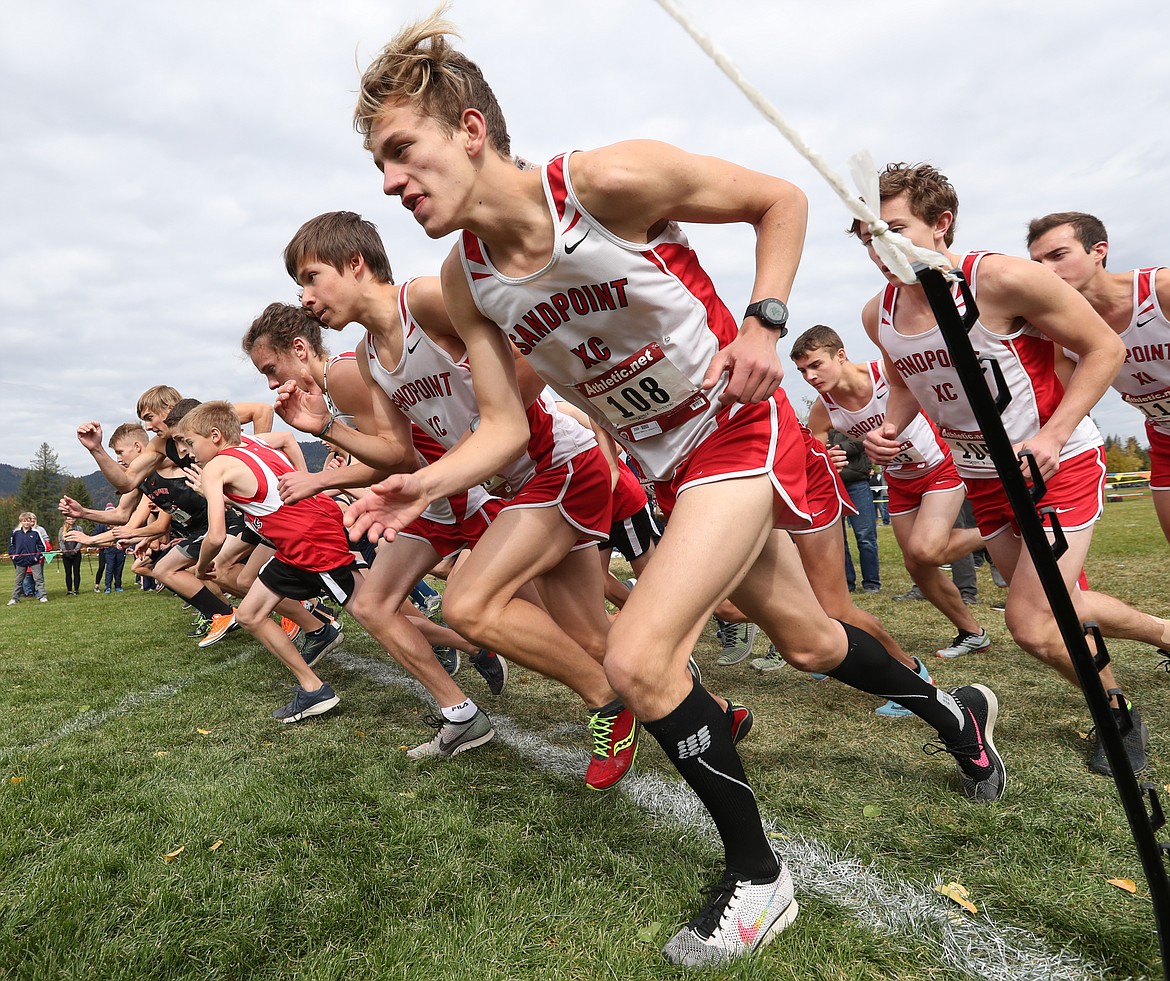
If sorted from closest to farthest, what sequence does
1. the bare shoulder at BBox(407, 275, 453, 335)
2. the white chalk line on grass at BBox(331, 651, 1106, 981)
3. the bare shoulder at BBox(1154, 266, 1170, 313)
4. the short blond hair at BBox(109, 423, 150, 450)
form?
the white chalk line on grass at BBox(331, 651, 1106, 981) → the bare shoulder at BBox(407, 275, 453, 335) → the bare shoulder at BBox(1154, 266, 1170, 313) → the short blond hair at BBox(109, 423, 150, 450)

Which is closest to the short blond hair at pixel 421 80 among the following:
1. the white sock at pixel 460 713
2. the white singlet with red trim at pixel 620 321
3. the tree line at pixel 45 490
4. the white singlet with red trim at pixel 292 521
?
the white singlet with red trim at pixel 620 321

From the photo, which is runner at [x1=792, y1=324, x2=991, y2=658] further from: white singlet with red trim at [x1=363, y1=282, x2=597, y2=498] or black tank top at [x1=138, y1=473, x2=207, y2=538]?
black tank top at [x1=138, y1=473, x2=207, y2=538]

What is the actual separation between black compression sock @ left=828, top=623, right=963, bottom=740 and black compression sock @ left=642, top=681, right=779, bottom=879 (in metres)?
0.81

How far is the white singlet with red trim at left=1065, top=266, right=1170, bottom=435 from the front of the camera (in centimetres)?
367

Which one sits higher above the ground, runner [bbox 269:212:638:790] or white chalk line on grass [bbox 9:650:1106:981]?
runner [bbox 269:212:638:790]

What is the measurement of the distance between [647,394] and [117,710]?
16.0ft

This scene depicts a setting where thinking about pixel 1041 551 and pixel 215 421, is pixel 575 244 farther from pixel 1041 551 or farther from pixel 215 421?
pixel 215 421

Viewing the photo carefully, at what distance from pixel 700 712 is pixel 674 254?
141cm

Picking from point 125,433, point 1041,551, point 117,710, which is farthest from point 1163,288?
point 125,433

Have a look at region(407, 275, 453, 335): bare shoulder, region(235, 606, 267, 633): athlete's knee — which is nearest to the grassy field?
region(235, 606, 267, 633): athlete's knee

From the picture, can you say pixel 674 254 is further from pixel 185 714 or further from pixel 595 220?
pixel 185 714

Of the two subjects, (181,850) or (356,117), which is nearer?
(356,117)

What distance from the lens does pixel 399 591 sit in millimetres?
4293

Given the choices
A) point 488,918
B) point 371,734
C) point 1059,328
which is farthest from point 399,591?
point 1059,328
